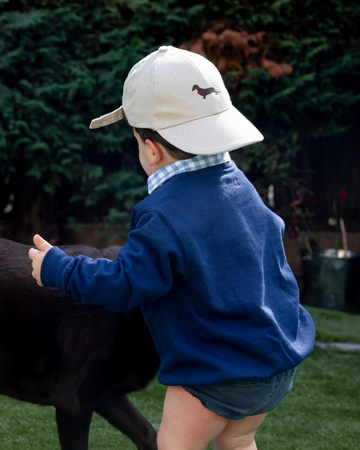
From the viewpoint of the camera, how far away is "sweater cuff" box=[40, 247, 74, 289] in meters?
1.33

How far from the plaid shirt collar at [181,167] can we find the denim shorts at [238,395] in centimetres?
59

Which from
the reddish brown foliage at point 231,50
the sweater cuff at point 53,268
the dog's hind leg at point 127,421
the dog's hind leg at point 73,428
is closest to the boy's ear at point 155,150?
the sweater cuff at point 53,268

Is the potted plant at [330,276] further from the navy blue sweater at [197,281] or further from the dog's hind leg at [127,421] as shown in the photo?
the navy blue sweater at [197,281]

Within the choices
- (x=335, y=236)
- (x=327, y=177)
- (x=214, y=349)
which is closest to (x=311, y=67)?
(x=327, y=177)

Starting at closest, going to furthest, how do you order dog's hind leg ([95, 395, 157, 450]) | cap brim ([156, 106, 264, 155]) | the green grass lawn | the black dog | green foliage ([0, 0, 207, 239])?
cap brim ([156, 106, 264, 155])
the black dog
dog's hind leg ([95, 395, 157, 450])
the green grass lawn
green foliage ([0, 0, 207, 239])

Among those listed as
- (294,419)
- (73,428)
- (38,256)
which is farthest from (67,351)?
(294,419)

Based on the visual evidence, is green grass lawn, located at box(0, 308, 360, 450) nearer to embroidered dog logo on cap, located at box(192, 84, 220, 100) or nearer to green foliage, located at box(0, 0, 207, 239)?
embroidered dog logo on cap, located at box(192, 84, 220, 100)

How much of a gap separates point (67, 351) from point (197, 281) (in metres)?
0.53

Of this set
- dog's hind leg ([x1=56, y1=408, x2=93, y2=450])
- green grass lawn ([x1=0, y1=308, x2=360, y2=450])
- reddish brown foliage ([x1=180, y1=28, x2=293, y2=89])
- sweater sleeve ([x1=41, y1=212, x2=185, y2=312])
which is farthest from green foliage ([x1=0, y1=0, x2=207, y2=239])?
sweater sleeve ([x1=41, y1=212, x2=185, y2=312])

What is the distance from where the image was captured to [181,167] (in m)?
1.42

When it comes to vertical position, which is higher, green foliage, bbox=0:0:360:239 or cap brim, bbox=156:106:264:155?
cap brim, bbox=156:106:264:155

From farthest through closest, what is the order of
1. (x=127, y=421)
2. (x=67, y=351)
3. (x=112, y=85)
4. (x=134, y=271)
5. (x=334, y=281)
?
1. (x=334, y=281)
2. (x=112, y=85)
3. (x=127, y=421)
4. (x=67, y=351)
5. (x=134, y=271)

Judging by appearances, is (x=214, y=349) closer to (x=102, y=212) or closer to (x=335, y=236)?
(x=102, y=212)

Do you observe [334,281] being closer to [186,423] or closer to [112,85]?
[112,85]
